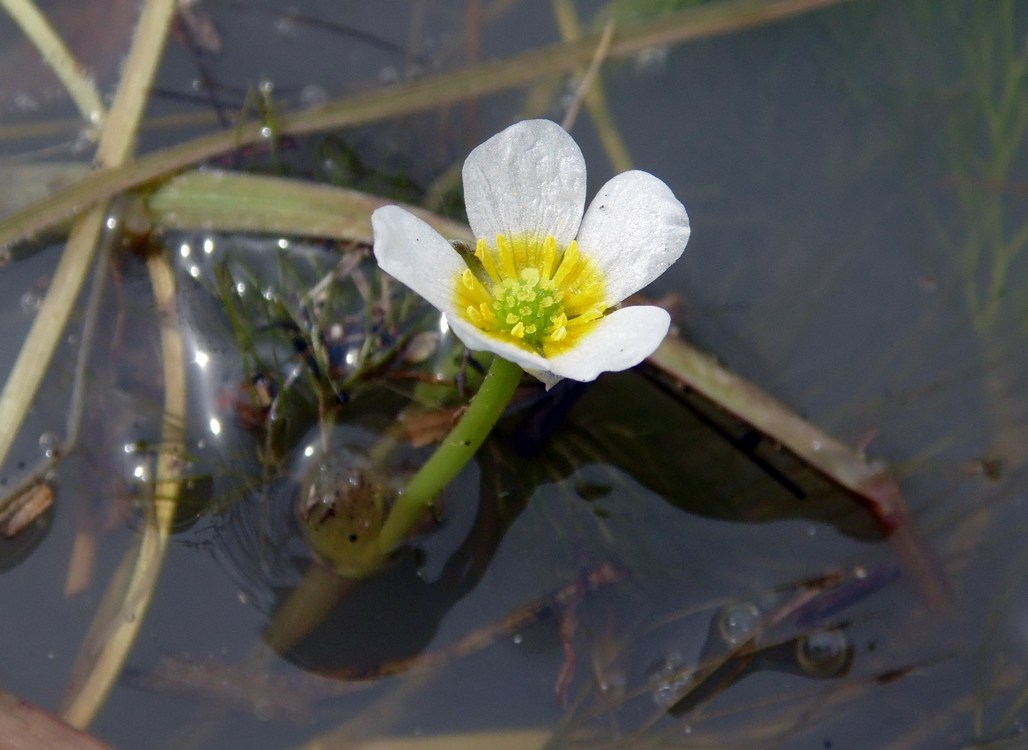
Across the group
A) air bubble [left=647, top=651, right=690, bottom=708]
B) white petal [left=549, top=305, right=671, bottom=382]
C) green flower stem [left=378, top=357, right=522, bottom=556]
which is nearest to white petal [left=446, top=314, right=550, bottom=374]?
white petal [left=549, top=305, right=671, bottom=382]

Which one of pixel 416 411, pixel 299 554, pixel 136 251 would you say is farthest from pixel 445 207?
pixel 299 554

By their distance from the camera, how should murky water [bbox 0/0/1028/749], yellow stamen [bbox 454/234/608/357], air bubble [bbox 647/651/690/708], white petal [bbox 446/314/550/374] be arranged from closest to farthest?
white petal [bbox 446/314/550/374], yellow stamen [bbox 454/234/608/357], murky water [bbox 0/0/1028/749], air bubble [bbox 647/651/690/708]

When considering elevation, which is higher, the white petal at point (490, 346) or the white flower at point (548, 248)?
the white flower at point (548, 248)

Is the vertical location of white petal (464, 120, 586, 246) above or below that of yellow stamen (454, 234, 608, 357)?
above

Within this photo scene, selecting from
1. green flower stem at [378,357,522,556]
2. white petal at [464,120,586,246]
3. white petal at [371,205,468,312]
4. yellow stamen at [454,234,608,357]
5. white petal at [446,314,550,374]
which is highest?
white petal at [464,120,586,246]

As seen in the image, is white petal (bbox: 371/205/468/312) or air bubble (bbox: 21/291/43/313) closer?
white petal (bbox: 371/205/468/312)

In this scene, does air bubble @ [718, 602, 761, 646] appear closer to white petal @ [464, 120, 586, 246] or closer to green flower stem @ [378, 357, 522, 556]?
green flower stem @ [378, 357, 522, 556]

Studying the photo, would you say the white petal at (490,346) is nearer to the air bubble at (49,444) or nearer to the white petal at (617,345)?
the white petal at (617,345)

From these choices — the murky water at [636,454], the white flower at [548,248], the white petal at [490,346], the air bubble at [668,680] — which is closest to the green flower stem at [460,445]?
the white flower at [548,248]

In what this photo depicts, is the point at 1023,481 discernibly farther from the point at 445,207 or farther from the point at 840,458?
the point at 445,207
